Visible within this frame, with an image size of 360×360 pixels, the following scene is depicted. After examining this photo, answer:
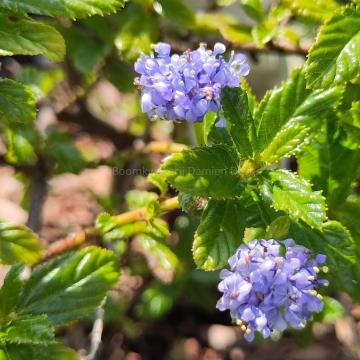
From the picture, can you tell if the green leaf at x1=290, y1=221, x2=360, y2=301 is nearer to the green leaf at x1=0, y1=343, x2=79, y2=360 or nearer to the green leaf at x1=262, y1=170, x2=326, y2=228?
the green leaf at x1=262, y1=170, x2=326, y2=228

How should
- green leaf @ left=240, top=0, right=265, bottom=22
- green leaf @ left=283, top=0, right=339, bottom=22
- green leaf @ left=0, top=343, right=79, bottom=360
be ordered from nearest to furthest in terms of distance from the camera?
green leaf @ left=0, top=343, right=79, bottom=360 → green leaf @ left=283, top=0, right=339, bottom=22 → green leaf @ left=240, top=0, right=265, bottom=22

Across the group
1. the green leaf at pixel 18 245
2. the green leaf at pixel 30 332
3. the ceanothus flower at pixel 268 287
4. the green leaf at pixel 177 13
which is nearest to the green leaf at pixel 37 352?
the green leaf at pixel 30 332

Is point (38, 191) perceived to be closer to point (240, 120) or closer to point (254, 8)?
point (254, 8)

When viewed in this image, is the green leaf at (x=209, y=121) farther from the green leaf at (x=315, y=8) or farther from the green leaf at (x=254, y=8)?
the green leaf at (x=254, y=8)

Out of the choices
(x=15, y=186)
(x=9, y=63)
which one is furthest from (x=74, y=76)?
(x=15, y=186)

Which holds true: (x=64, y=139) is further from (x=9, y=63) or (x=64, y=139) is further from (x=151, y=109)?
(x=151, y=109)

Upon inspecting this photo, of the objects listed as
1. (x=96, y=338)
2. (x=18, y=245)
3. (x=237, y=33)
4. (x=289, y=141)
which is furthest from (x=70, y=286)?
(x=237, y=33)

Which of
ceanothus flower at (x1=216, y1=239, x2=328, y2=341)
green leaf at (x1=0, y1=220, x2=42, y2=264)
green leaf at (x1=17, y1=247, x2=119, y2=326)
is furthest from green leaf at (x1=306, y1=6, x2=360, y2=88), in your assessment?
green leaf at (x1=0, y1=220, x2=42, y2=264)
